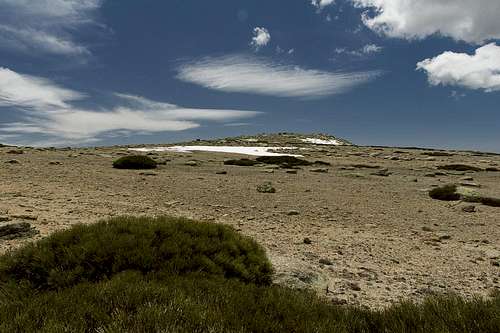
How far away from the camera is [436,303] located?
17.0ft

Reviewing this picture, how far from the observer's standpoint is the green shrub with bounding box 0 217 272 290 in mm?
5855

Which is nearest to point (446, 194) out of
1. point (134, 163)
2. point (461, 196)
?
point (461, 196)

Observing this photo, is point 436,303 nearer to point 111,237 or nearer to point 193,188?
point 111,237

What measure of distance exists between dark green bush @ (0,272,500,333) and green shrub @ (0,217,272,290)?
0.47 m

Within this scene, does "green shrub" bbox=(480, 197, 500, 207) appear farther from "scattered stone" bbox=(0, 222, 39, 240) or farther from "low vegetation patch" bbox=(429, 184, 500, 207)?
"scattered stone" bbox=(0, 222, 39, 240)

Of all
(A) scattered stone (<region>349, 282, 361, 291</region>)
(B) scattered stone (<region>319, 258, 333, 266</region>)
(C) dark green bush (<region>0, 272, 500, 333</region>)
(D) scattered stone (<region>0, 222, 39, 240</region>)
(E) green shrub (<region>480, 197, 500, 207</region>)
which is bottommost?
(A) scattered stone (<region>349, 282, 361, 291</region>)

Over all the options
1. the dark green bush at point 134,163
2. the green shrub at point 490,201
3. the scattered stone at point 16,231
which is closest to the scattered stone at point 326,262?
the scattered stone at point 16,231

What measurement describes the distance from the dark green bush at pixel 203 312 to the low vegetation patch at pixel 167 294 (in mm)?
13

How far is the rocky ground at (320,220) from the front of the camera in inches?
320

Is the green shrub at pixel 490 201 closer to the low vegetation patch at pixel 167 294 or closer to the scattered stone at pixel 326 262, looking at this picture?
the scattered stone at pixel 326 262

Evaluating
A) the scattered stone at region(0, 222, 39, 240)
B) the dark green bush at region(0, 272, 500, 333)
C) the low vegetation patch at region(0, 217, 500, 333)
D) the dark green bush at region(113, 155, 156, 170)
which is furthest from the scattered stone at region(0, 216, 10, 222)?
the dark green bush at region(113, 155, 156, 170)

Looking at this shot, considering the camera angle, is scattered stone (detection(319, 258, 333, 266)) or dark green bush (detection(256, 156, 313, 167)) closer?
scattered stone (detection(319, 258, 333, 266))

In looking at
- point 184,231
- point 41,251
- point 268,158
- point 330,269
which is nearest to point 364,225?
point 330,269

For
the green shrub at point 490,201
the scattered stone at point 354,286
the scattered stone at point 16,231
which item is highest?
the scattered stone at point 16,231
